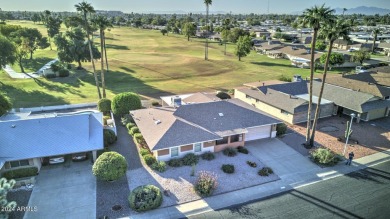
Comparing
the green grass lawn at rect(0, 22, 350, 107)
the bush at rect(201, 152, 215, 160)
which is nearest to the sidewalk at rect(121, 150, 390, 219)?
the bush at rect(201, 152, 215, 160)

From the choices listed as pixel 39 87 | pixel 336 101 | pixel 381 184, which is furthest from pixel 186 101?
pixel 39 87

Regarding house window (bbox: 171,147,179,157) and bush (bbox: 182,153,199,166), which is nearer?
bush (bbox: 182,153,199,166)

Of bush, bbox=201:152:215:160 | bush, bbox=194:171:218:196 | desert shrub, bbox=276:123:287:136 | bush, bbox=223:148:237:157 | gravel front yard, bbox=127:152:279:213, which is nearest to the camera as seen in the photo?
bush, bbox=194:171:218:196

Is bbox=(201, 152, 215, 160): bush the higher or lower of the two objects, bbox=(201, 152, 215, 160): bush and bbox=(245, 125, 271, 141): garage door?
the lower

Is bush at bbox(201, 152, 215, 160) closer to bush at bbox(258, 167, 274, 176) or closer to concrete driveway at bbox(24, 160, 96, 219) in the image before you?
bush at bbox(258, 167, 274, 176)

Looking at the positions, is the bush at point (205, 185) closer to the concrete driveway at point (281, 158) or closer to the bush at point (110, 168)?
the bush at point (110, 168)

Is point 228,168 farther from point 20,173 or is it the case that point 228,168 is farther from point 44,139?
point 20,173

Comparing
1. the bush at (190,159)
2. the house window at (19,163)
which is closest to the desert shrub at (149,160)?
the bush at (190,159)
